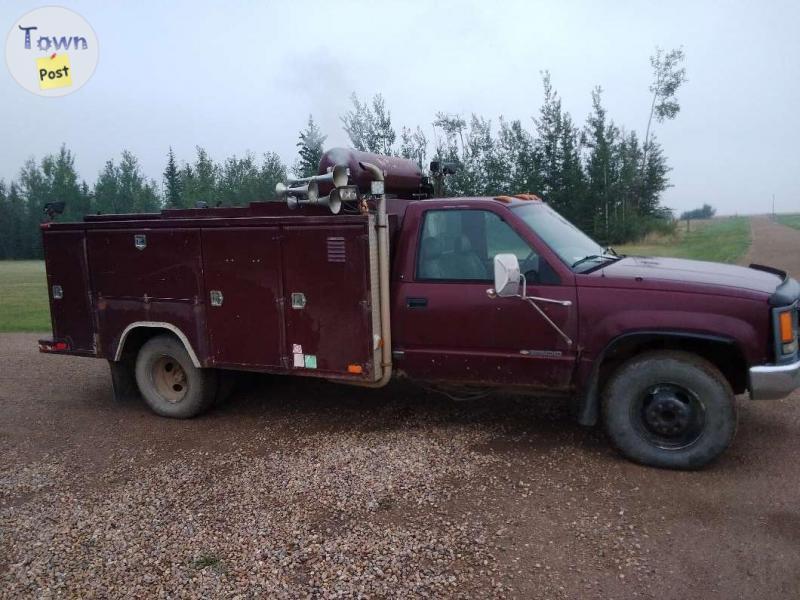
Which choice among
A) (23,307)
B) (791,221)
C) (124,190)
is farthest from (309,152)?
(791,221)

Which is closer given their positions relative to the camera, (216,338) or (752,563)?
(752,563)

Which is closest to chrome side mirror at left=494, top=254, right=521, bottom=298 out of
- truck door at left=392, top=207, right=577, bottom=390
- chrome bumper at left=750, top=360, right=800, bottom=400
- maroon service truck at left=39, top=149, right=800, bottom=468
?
maroon service truck at left=39, top=149, right=800, bottom=468

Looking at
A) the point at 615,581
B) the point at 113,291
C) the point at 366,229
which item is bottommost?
the point at 615,581

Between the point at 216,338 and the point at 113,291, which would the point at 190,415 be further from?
the point at 113,291

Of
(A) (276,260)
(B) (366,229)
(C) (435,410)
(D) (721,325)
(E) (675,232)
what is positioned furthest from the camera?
(E) (675,232)

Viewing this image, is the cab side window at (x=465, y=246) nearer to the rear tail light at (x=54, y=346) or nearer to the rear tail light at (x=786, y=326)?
the rear tail light at (x=786, y=326)

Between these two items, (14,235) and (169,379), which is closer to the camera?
(169,379)

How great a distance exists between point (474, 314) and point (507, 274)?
72 cm

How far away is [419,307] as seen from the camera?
17.9 ft

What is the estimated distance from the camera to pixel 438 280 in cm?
545

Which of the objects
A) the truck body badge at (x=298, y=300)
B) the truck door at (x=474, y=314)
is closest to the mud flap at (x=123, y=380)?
the truck body badge at (x=298, y=300)

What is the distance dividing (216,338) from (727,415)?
417 centimetres

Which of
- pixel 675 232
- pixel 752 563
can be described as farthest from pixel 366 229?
pixel 675 232

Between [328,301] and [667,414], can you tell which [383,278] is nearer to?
[328,301]
